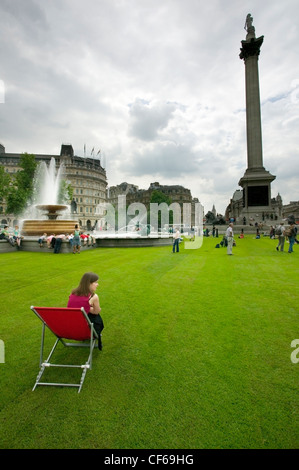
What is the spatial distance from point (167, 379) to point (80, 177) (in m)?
106

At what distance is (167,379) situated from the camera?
3.48 metres

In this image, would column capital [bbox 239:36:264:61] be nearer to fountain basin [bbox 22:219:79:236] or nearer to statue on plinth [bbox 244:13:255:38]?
statue on plinth [bbox 244:13:255:38]

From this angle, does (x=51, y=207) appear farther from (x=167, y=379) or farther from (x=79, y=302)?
(x=167, y=379)

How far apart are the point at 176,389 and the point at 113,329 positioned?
2190 mm

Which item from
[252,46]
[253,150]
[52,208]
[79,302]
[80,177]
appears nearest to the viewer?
[79,302]

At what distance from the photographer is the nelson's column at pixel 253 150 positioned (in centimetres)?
4338

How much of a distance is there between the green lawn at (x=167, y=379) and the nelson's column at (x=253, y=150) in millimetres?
39941

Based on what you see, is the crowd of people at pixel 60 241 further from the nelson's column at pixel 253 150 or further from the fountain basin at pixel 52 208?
the nelson's column at pixel 253 150

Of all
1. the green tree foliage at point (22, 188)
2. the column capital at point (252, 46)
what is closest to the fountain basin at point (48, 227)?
the green tree foliage at point (22, 188)

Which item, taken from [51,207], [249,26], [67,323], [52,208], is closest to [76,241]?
[51,207]

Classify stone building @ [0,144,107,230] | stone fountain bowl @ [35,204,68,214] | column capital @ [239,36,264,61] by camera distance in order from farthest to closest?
stone building @ [0,144,107,230] < column capital @ [239,36,264,61] < stone fountain bowl @ [35,204,68,214]

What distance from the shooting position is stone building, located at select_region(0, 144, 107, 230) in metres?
99.0

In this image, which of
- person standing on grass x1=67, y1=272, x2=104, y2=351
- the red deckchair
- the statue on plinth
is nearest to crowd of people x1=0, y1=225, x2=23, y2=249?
person standing on grass x1=67, y1=272, x2=104, y2=351

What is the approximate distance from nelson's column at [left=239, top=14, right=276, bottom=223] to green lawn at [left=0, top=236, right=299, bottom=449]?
39941 millimetres
